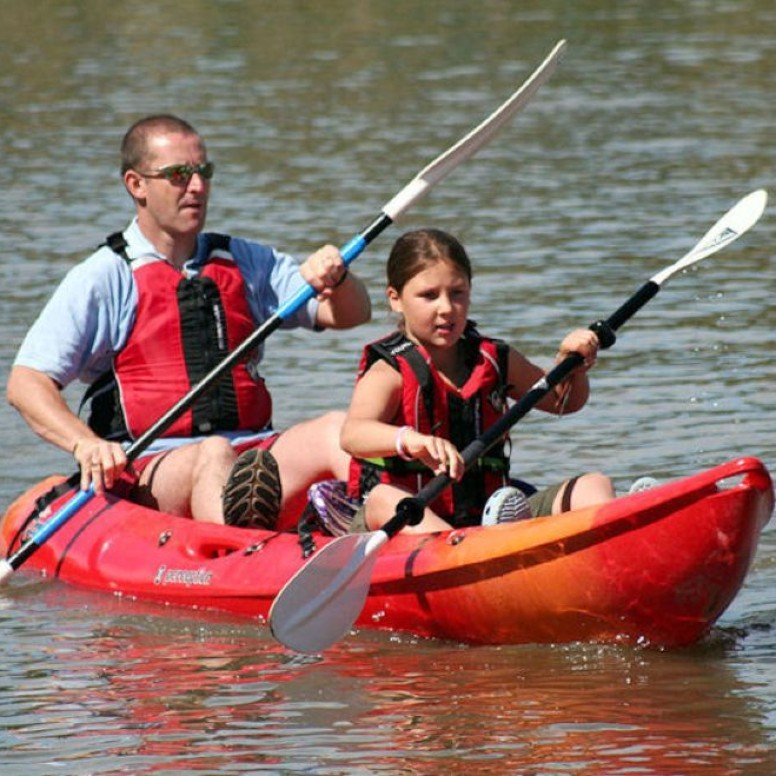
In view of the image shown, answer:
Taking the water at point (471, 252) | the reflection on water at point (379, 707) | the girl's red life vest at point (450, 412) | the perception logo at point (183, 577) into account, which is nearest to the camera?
the reflection on water at point (379, 707)

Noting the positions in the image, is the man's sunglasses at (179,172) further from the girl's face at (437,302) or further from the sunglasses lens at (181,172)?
the girl's face at (437,302)

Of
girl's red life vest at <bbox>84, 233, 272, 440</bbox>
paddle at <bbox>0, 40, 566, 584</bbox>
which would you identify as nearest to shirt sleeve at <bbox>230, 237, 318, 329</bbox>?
girl's red life vest at <bbox>84, 233, 272, 440</bbox>

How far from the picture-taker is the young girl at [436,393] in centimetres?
595

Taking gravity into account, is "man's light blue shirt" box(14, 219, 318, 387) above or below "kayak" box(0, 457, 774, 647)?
above

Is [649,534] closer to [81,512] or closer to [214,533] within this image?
[214,533]

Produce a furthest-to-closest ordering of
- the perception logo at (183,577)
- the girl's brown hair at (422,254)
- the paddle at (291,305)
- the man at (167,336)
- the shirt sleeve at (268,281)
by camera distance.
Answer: the shirt sleeve at (268,281), the man at (167,336), the paddle at (291,305), the perception logo at (183,577), the girl's brown hair at (422,254)

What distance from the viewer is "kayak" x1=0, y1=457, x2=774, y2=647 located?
539cm

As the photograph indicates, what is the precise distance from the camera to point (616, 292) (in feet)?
35.0

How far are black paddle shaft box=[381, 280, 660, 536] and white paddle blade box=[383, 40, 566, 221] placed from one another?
3.01 ft

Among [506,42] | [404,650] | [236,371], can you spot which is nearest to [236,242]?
[236,371]

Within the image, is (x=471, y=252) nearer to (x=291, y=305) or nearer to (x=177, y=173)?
(x=177, y=173)

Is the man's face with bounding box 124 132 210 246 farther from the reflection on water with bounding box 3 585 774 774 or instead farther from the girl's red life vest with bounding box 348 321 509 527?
the reflection on water with bounding box 3 585 774 774

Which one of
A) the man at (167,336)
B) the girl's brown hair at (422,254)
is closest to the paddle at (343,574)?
the girl's brown hair at (422,254)

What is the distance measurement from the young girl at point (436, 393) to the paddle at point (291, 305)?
0.54 meters
